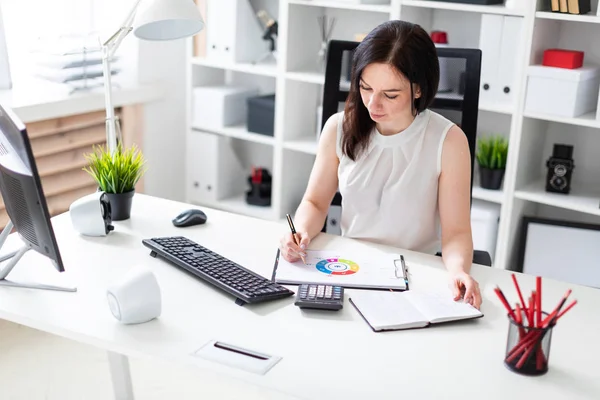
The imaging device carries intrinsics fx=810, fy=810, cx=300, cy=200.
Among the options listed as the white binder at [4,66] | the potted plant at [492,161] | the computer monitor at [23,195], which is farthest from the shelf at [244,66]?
the computer monitor at [23,195]

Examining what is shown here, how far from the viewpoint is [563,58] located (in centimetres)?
289

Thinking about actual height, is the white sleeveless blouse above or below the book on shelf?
below

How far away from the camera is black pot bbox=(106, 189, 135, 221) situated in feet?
6.95

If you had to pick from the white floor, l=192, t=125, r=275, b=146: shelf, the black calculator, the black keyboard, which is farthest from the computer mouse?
l=192, t=125, r=275, b=146: shelf

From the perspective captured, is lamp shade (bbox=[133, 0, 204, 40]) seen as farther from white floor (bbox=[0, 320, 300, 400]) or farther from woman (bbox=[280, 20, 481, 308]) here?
white floor (bbox=[0, 320, 300, 400])

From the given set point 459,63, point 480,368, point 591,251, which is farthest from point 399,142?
point 591,251

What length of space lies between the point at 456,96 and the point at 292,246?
0.68m

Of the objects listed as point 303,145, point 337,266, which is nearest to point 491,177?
point 303,145

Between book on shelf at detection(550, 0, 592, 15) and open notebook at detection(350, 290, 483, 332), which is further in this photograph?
book on shelf at detection(550, 0, 592, 15)

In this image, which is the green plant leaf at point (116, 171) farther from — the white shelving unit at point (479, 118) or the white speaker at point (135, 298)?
the white shelving unit at point (479, 118)

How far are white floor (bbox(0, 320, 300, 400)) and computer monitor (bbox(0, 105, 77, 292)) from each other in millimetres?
908

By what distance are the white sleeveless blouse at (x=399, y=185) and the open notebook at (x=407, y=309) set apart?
1.35ft

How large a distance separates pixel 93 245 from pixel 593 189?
206 centimetres

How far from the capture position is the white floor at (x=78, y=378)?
2537mm
